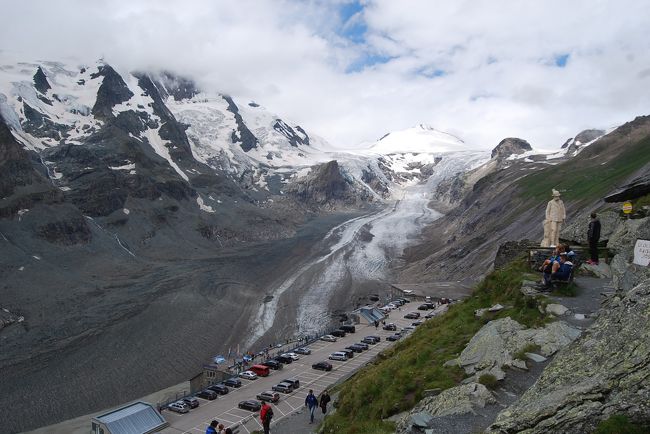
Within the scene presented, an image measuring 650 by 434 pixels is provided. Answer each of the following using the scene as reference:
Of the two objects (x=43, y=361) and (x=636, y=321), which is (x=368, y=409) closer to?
(x=636, y=321)

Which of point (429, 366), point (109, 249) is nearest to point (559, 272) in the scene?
point (429, 366)

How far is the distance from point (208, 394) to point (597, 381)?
36.1 metres

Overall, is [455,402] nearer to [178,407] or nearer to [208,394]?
[178,407]

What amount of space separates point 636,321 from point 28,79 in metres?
199

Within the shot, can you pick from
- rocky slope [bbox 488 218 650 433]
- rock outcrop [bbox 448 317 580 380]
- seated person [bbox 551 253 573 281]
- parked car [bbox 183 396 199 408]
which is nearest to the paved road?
parked car [bbox 183 396 199 408]

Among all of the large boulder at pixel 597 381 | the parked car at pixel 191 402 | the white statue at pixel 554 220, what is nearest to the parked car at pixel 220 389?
the parked car at pixel 191 402

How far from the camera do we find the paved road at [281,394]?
32.9 meters

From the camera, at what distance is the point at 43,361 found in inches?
2179

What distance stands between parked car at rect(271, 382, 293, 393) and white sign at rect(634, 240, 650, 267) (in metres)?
28.3

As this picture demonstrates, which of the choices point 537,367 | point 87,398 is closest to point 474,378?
point 537,367

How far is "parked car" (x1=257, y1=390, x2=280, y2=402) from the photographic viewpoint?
35.6m

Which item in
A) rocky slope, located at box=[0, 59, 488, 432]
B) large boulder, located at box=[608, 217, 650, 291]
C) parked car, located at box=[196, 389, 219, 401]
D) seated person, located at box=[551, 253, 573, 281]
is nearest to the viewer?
seated person, located at box=[551, 253, 573, 281]

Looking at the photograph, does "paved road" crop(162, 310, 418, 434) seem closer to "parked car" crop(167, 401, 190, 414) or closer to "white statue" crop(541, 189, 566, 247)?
"parked car" crop(167, 401, 190, 414)

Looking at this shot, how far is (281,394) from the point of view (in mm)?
37250
